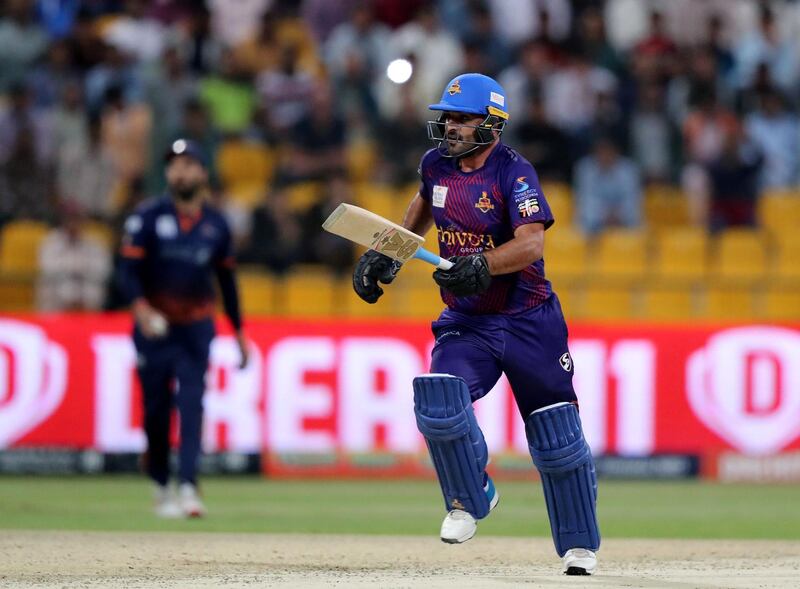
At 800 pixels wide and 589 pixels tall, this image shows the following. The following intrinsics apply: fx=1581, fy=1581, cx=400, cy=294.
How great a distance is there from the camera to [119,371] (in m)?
14.1

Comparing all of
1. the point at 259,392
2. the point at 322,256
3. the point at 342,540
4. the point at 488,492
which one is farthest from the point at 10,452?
the point at 488,492

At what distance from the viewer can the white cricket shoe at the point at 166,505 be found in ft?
35.1

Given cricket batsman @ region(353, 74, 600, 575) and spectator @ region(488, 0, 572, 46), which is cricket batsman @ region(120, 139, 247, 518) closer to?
cricket batsman @ region(353, 74, 600, 575)

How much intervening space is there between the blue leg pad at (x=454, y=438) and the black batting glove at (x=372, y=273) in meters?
0.47

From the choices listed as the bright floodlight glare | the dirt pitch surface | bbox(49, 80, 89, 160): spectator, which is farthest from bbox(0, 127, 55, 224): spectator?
the bright floodlight glare

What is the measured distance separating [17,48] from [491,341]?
11623 mm

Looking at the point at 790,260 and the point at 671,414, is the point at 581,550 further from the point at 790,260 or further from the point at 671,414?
the point at 790,260

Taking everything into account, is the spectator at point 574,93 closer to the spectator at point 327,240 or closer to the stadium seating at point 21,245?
the spectator at point 327,240

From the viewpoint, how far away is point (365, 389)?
14.1m

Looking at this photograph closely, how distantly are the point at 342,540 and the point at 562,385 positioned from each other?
255 cm

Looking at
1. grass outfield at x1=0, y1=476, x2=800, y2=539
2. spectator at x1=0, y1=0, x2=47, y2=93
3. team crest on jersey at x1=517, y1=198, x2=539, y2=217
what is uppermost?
spectator at x1=0, y1=0, x2=47, y2=93

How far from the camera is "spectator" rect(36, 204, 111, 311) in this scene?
48.1ft

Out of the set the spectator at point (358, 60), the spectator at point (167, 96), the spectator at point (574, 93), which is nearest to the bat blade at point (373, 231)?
the spectator at point (167, 96)

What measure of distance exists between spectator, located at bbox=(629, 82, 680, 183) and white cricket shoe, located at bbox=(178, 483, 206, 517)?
780 centimetres
